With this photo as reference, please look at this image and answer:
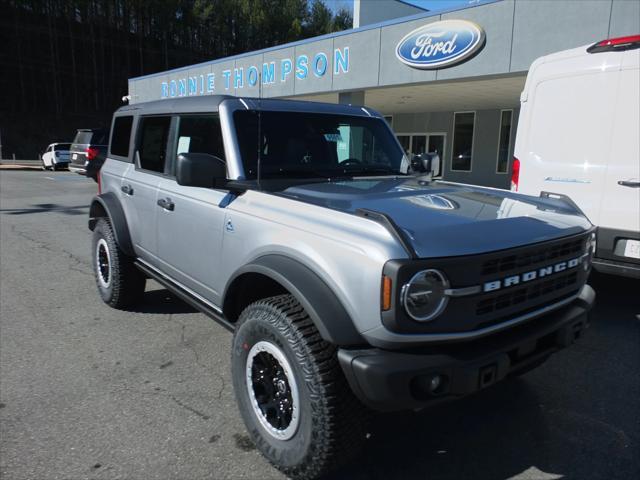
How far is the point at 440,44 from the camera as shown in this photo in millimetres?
12000

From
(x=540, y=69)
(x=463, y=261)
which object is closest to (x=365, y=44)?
(x=540, y=69)

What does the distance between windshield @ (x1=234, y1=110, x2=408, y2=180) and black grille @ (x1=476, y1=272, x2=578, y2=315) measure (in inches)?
60.5

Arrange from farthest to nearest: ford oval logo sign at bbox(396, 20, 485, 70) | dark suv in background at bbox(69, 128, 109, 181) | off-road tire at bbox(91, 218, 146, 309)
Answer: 1. dark suv in background at bbox(69, 128, 109, 181)
2. ford oval logo sign at bbox(396, 20, 485, 70)
3. off-road tire at bbox(91, 218, 146, 309)

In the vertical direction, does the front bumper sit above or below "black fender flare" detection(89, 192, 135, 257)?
below

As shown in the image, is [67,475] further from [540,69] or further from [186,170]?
[540,69]

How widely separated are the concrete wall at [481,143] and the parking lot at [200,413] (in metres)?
15.3

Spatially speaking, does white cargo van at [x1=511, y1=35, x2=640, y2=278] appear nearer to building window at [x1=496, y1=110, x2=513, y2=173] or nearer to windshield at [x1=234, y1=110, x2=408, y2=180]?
windshield at [x1=234, y1=110, x2=408, y2=180]

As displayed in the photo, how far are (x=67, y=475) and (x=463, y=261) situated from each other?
2211mm

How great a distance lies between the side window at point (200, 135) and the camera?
130 inches

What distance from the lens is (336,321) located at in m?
2.11

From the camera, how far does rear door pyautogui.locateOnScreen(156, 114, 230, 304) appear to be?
3117 millimetres

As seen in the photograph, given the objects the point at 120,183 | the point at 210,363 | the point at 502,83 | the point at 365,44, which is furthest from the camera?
the point at 365,44

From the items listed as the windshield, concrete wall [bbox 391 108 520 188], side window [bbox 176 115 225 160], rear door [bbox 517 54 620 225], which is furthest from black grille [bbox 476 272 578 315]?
concrete wall [bbox 391 108 520 188]

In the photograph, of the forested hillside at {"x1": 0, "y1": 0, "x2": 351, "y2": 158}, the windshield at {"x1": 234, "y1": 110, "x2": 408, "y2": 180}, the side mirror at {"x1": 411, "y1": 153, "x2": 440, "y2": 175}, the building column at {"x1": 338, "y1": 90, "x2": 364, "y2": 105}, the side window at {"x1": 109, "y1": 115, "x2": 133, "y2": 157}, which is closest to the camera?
Result: the windshield at {"x1": 234, "y1": 110, "x2": 408, "y2": 180}
